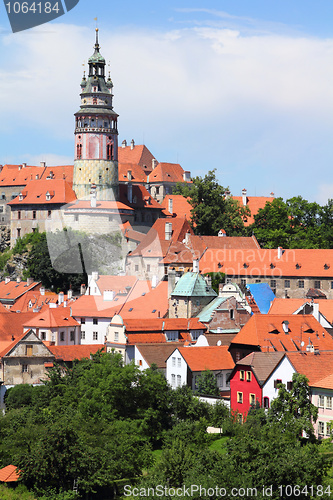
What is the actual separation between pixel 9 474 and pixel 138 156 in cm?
10181

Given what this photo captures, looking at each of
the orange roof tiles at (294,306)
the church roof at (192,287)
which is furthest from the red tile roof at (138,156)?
the orange roof tiles at (294,306)

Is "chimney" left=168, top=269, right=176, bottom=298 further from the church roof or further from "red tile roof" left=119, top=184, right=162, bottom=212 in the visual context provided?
"red tile roof" left=119, top=184, right=162, bottom=212

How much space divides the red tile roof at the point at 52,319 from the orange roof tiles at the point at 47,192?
28049 mm

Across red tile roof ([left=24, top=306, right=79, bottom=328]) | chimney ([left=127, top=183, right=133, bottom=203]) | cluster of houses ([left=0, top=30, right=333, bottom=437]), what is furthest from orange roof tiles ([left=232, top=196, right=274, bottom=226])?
red tile roof ([left=24, top=306, right=79, bottom=328])

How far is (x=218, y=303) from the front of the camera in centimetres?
7612

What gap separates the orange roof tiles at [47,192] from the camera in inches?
4503

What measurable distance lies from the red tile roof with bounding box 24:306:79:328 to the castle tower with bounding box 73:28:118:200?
2472 cm

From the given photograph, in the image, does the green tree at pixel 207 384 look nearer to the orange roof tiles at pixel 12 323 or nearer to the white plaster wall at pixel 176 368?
the white plaster wall at pixel 176 368

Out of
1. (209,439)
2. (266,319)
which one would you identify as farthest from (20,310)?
(209,439)

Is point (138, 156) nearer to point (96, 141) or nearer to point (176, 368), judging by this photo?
point (96, 141)

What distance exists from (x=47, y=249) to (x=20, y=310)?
7.17 m

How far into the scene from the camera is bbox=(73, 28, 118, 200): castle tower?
357 feet

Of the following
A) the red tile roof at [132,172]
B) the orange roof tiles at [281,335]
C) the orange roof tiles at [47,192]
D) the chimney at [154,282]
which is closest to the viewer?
the orange roof tiles at [281,335]

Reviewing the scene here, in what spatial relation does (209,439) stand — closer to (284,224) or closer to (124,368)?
(124,368)
